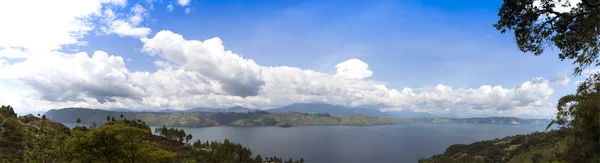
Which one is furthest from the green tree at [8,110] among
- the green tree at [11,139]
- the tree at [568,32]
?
the tree at [568,32]

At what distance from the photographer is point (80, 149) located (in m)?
28.7

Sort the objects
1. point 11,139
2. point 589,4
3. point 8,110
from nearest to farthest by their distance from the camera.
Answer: point 589,4 < point 11,139 < point 8,110

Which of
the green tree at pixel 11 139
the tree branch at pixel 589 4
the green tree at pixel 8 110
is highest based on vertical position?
the tree branch at pixel 589 4

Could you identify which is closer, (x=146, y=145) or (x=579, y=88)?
(x=579, y=88)

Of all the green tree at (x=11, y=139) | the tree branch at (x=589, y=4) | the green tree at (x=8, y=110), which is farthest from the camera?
the green tree at (x=8, y=110)

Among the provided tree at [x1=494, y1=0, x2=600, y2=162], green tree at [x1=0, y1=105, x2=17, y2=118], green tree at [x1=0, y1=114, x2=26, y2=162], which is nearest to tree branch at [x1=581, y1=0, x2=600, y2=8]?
tree at [x1=494, y1=0, x2=600, y2=162]

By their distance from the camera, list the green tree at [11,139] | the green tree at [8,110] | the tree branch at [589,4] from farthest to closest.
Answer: the green tree at [8,110], the green tree at [11,139], the tree branch at [589,4]

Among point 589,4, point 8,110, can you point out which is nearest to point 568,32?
point 589,4

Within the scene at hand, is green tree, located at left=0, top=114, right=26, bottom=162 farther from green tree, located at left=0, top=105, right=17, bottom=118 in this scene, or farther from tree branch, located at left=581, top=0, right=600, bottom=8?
tree branch, located at left=581, top=0, right=600, bottom=8

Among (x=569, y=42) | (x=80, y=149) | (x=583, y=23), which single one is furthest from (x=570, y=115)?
(x=80, y=149)

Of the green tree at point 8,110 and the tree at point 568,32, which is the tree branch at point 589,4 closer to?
the tree at point 568,32

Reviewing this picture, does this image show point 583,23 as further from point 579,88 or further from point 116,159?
point 116,159

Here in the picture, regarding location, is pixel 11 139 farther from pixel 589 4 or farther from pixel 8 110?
pixel 589 4

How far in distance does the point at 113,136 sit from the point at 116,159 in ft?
9.54
